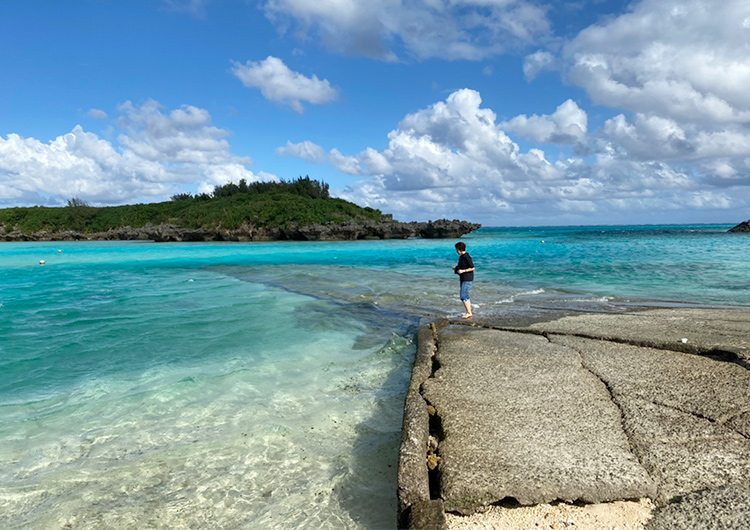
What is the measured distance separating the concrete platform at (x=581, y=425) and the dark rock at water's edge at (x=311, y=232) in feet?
213

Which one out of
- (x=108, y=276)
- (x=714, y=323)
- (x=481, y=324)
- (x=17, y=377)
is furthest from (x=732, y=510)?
(x=108, y=276)

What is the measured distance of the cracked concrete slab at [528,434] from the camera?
10.8ft

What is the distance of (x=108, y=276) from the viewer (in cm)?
2266

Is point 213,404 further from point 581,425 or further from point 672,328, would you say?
point 672,328

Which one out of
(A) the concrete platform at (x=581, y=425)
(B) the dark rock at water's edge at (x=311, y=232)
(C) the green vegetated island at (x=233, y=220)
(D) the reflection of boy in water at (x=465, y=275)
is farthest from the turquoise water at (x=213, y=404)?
(C) the green vegetated island at (x=233, y=220)

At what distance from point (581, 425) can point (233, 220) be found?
80485 mm

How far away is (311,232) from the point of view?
70.6 meters

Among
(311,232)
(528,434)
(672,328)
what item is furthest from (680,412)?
(311,232)

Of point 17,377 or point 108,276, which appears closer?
point 17,377

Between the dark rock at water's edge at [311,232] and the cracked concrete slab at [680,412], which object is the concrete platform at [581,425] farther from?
the dark rock at water's edge at [311,232]

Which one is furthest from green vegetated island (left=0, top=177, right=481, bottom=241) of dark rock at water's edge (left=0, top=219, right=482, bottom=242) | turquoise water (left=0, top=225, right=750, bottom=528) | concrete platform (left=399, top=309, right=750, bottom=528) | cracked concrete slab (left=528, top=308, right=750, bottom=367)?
concrete platform (left=399, top=309, right=750, bottom=528)

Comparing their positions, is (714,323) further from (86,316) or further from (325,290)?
(86,316)

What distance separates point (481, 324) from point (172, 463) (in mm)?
6439

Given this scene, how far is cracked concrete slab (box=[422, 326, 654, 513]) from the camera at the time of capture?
328 cm
